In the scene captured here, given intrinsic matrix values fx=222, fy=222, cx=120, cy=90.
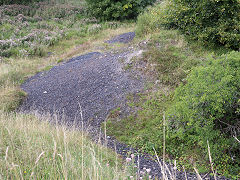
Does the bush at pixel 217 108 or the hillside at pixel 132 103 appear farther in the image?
the bush at pixel 217 108

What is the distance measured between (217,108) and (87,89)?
427 centimetres

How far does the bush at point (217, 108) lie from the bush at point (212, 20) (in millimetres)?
3100

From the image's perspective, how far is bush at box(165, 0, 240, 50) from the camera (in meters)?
6.92

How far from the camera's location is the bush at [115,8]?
15.9 metres

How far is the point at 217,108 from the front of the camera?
3650 mm

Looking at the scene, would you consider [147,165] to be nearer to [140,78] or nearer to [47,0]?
[140,78]

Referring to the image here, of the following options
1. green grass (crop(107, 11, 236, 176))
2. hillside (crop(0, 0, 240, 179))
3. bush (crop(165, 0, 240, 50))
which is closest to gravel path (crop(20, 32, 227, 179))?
hillside (crop(0, 0, 240, 179))

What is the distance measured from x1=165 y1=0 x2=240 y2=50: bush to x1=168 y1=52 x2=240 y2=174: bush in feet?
10.2

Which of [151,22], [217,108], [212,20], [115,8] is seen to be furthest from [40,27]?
[217,108]

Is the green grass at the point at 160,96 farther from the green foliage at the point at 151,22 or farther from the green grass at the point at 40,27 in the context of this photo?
the green grass at the point at 40,27

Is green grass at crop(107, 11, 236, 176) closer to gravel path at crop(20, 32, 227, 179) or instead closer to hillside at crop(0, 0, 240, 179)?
hillside at crop(0, 0, 240, 179)

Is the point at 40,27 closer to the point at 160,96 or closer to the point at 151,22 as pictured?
the point at 151,22

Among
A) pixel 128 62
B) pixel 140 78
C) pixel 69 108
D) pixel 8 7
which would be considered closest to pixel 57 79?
pixel 69 108

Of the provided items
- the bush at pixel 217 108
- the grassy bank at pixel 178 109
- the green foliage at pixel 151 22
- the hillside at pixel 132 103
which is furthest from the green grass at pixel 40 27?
the bush at pixel 217 108
